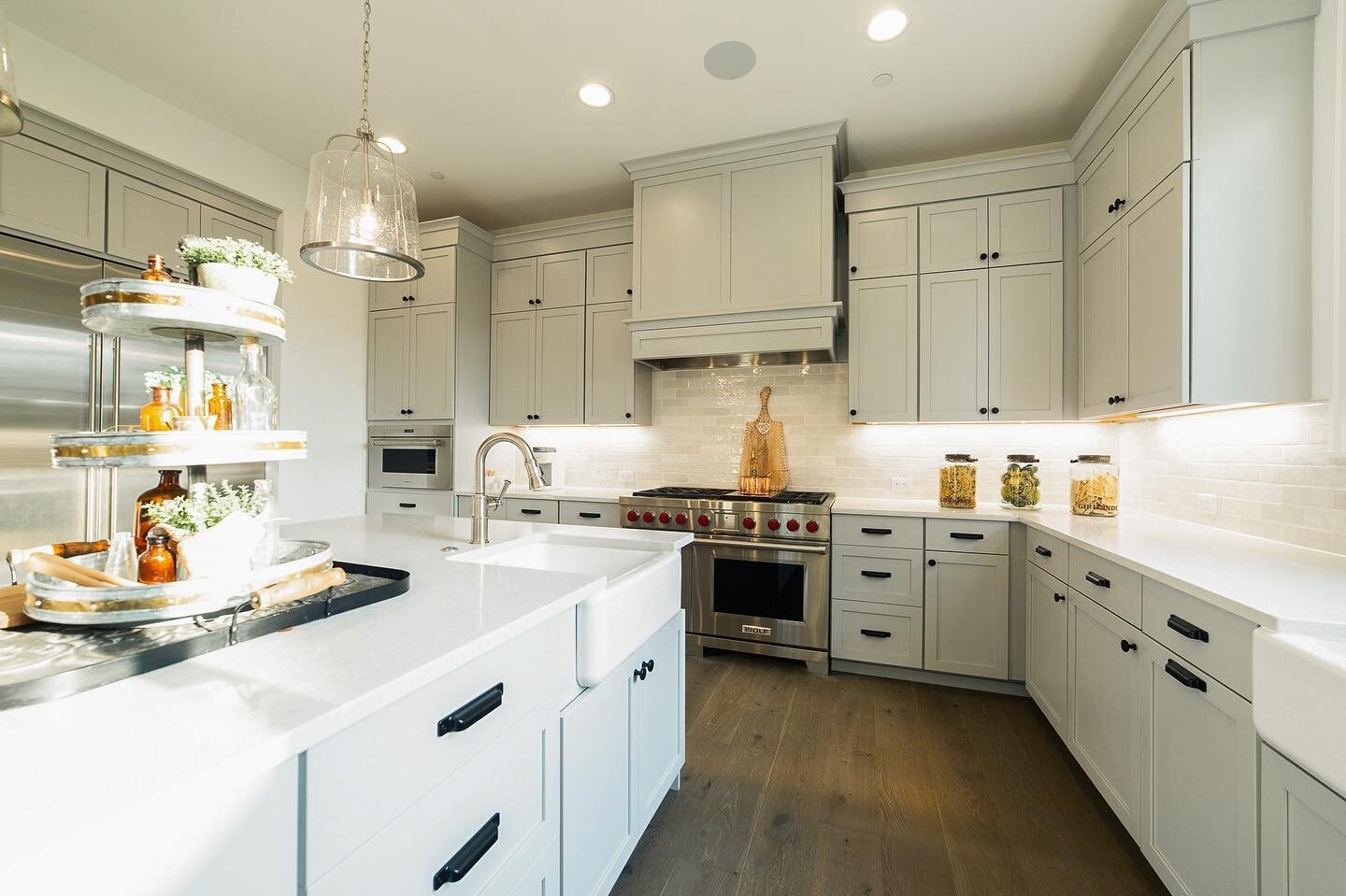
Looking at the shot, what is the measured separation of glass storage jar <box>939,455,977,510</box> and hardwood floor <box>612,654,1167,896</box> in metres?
0.99

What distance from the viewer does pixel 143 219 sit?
2.80 m

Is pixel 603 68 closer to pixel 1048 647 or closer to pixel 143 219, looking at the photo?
pixel 143 219

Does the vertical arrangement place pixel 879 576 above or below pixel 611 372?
below

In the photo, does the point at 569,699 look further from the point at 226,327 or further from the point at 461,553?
the point at 226,327

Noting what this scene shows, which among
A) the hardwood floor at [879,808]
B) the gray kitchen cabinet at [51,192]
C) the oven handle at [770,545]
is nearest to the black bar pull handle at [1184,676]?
the hardwood floor at [879,808]

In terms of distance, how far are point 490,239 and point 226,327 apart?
11.6 feet

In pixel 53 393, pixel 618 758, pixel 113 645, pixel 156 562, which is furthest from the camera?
pixel 53 393

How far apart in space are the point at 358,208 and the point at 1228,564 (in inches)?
103

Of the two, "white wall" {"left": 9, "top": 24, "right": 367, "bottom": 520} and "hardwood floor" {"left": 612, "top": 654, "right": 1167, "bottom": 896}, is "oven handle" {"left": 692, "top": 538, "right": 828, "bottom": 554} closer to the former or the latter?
"hardwood floor" {"left": 612, "top": 654, "right": 1167, "bottom": 896}

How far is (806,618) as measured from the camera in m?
3.05

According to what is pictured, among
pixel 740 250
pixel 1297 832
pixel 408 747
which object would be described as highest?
pixel 740 250

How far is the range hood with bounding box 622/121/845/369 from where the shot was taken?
308 cm

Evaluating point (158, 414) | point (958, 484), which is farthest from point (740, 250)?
point (158, 414)

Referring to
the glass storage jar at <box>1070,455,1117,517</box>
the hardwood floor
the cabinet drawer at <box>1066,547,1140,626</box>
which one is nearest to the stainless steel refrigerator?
the hardwood floor
